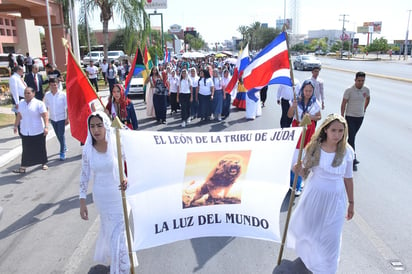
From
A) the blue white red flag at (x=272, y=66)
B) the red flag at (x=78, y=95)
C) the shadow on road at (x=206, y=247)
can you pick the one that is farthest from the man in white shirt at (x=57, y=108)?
the shadow on road at (x=206, y=247)

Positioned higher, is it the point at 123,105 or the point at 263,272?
the point at 123,105

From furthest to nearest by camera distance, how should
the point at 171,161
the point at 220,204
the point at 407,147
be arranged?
1. the point at 407,147
2. the point at 220,204
3. the point at 171,161

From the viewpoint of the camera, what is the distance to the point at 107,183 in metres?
3.52

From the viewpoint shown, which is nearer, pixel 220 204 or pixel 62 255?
pixel 220 204

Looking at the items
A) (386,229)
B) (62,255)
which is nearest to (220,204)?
(62,255)

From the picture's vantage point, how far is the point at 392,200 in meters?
5.45

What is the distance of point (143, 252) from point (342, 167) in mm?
2412

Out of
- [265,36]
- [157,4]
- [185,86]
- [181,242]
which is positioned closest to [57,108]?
[185,86]

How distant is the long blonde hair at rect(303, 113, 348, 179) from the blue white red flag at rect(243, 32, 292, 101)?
4.44 feet

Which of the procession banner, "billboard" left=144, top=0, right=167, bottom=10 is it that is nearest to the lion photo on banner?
the procession banner

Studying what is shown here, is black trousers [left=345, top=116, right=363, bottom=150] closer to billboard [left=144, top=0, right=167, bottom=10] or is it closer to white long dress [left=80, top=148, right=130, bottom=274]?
white long dress [left=80, top=148, right=130, bottom=274]

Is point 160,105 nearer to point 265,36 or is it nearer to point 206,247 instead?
point 206,247

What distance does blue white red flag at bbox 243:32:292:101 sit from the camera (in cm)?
458

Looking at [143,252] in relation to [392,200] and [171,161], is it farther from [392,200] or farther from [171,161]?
[392,200]
